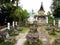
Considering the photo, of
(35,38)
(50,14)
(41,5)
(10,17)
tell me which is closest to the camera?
(35,38)

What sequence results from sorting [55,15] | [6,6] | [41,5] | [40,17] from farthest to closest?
[41,5] < [40,17] < [55,15] < [6,6]

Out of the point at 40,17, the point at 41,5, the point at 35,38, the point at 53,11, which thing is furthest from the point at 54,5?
the point at 35,38

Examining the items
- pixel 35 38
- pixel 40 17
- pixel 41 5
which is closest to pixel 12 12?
pixel 35 38

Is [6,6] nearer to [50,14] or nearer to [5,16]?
[5,16]

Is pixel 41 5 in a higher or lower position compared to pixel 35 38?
higher

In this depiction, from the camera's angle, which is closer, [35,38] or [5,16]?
[35,38]

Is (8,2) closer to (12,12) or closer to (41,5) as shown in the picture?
(12,12)

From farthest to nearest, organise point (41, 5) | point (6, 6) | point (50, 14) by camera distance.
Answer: point (41, 5), point (50, 14), point (6, 6)

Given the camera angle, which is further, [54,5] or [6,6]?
[54,5]

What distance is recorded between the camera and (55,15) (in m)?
51.7

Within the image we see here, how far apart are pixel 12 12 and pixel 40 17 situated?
27899 millimetres

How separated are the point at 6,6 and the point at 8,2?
2.97 feet

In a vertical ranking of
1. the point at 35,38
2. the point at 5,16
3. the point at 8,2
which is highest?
the point at 8,2

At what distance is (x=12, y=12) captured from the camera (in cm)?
3350
